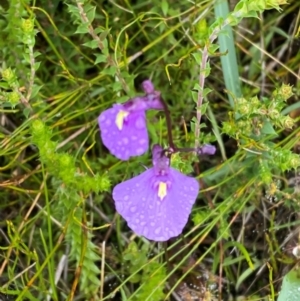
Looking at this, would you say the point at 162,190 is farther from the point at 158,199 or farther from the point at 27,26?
the point at 27,26

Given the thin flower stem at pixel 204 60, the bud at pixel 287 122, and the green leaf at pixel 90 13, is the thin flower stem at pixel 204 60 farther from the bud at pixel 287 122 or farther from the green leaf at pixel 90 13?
the green leaf at pixel 90 13

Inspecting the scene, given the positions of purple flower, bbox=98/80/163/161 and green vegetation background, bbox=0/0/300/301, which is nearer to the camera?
purple flower, bbox=98/80/163/161

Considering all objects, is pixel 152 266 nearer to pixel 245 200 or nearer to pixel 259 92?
pixel 245 200

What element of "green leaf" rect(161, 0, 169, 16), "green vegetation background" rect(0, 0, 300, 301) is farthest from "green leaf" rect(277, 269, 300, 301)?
"green leaf" rect(161, 0, 169, 16)

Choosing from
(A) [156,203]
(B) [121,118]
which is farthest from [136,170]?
(B) [121,118]

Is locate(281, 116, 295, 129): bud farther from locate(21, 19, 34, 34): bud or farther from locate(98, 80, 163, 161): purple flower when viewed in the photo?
locate(21, 19, 34, 34): bud

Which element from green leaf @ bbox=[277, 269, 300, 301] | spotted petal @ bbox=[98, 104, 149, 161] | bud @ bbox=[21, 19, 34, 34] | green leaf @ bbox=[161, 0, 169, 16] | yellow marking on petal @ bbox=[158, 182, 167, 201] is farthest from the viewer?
green leaf @ bbox=[161, 0, 169, 16]

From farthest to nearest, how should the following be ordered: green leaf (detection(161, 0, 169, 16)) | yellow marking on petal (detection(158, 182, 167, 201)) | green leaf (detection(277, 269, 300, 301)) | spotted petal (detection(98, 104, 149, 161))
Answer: green leaf (detection(161, 0, 169, 16)) → green leaf (detection(277, 269, 300, 301)) → yellow marking on petal (detection(158, 182, 167, 201)) → spotted petal (detection(98, 104, 149, 161))

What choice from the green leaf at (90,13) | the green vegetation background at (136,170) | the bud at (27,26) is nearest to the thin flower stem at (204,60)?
the green vegetation background at (136,170)

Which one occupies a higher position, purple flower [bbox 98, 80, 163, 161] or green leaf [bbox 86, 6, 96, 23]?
green leaf [bbox 86, 6, 96, 23]
